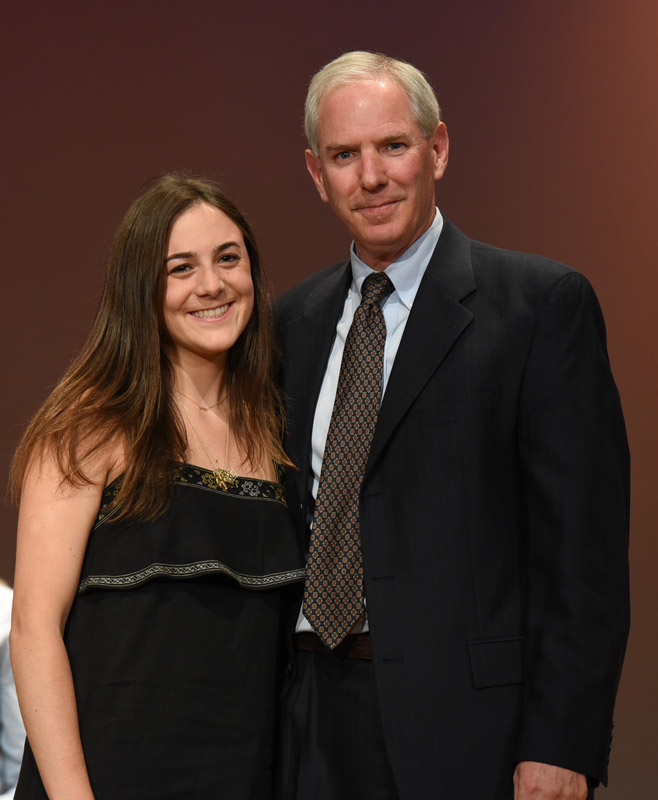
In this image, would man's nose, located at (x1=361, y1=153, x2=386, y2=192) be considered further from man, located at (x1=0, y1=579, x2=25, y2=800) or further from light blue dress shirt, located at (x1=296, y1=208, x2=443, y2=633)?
man, located at (x1=0, y1=579, x2=25, y2=800)

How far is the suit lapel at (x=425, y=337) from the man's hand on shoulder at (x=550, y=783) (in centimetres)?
60

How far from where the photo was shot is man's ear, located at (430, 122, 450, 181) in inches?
82.7

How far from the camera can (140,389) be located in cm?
198

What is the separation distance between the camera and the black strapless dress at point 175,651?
1860mm

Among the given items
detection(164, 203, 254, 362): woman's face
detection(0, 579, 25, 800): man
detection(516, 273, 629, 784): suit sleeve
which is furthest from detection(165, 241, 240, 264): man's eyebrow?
detection(0, 579, 25, 800): man

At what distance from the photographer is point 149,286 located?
1.99 m

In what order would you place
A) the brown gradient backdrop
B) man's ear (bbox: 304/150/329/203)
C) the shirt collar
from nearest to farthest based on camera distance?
1. the shirt collar
2. man's ear (bbox: 304/150/329/203)
3. the brown gradient backdrop

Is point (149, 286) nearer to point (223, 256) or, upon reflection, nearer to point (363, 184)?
point (223, 256)

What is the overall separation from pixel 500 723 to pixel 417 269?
0.86 metres

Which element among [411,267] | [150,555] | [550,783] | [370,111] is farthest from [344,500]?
[370,111]

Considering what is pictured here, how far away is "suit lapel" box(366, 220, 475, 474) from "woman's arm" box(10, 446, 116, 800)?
0.56 metres

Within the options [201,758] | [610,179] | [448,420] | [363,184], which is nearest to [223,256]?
[363,184]

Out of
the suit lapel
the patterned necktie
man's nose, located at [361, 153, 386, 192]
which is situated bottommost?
the patterned necktie

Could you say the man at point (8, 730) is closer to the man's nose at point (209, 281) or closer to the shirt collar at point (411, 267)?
the man's nose at point (209, 281)
